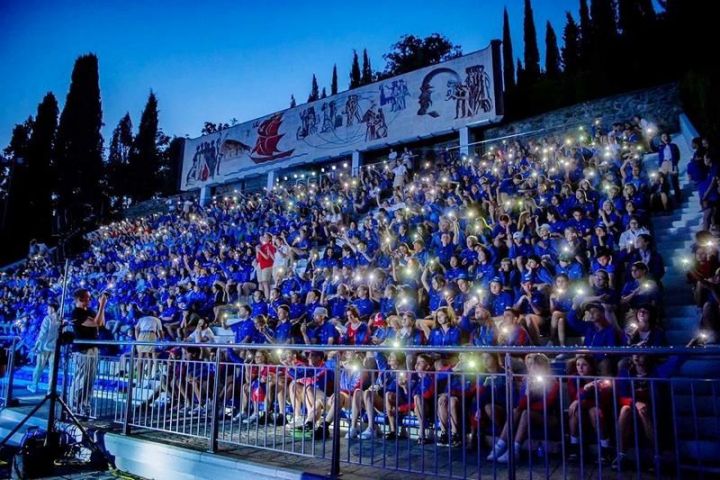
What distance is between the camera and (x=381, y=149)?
20.8 meters

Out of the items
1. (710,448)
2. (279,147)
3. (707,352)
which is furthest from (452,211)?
(279,147)

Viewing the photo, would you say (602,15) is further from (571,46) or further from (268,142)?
(268,142)

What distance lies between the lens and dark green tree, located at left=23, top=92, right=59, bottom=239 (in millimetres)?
35000

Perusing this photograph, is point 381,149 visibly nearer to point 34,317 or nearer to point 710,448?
point 34,317

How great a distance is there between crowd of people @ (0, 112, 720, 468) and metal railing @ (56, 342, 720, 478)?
49 millimetres

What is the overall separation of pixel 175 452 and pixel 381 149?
56.0 ft

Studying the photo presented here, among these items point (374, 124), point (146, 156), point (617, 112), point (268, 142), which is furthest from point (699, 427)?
point (146, 156)

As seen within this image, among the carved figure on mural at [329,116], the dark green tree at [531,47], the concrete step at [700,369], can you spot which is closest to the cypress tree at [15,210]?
the carved figure on mural at [329,116]

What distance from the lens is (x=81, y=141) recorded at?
41.6m

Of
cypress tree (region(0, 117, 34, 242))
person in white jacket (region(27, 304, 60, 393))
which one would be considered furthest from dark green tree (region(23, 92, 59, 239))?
person in white jacket (region(27, 304, 60, 393))

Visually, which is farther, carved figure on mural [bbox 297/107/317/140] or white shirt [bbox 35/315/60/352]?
carved figure on mural [bbox 297/107/317/140]

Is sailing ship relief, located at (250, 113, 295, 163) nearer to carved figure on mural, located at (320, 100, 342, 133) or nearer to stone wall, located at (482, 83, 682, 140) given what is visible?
carved figure on mural, located at (320, 100, 342, 133)

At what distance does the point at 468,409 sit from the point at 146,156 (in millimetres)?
46359

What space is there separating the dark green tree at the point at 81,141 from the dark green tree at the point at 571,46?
38.2 metres
